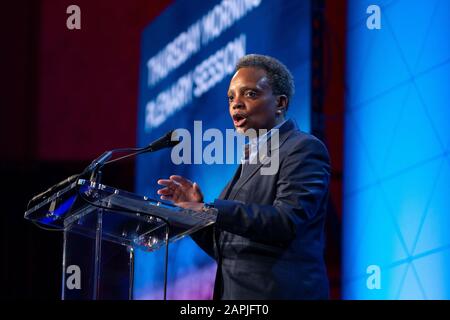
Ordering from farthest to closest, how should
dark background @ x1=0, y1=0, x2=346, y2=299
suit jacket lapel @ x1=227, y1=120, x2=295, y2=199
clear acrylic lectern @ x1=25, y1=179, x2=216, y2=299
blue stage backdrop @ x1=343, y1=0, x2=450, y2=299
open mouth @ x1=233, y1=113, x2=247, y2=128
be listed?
1. dark background @ x1=0, y1=0, x2=346, y2=299
2. blue stage backdrop @ x1=343, y1=0, x2=450, y2=299
3. open mouth @ x1=233, y1=113, x2=247, y2=128
4. suit jacket lapel @ x1=227, y1=120, x2=295, y2=199
5. clear acrylic lectern @ x1=25, y1=179, x2=216, y2=299

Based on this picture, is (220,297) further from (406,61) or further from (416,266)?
(406,61)

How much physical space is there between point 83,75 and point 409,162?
10.5ft

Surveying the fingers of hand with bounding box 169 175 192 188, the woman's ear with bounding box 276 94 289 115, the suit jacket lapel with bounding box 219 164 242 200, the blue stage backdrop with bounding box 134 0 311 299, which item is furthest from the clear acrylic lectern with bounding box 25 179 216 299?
the blue stage backdrop with bounding box 134 0 311 299

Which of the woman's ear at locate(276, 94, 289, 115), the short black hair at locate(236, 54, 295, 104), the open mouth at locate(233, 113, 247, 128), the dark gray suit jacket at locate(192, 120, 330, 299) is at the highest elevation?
the short black hair at locate(236, 54, 295, 104)

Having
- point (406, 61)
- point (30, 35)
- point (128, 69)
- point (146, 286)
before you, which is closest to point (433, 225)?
point (406, 61)

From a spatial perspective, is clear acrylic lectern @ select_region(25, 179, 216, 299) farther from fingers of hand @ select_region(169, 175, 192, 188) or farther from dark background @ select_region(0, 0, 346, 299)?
dark background @ select_region(0, 0, 346, 299)

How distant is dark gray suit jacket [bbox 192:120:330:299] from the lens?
8.64 feet

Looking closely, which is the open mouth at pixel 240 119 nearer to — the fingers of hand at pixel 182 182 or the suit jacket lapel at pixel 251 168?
the suit jacket lapel at pixel 251 168

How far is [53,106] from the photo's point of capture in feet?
21.1

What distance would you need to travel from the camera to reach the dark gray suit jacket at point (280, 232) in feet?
8.64

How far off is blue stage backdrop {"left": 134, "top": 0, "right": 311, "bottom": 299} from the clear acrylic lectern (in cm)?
148

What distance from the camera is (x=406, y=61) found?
13.8 ft

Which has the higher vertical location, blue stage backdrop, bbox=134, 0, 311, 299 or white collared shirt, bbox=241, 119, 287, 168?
blue stage backdrop, bbox=134, 0, 311, 299
